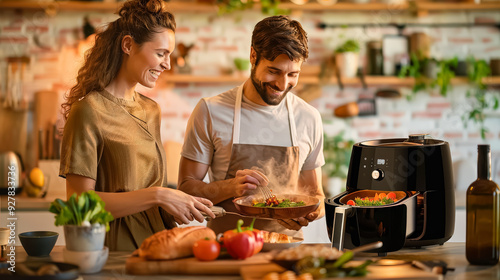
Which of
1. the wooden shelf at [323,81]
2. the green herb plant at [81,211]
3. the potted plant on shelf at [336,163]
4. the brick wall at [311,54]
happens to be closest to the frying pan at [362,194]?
the green herb plant at [81,211]

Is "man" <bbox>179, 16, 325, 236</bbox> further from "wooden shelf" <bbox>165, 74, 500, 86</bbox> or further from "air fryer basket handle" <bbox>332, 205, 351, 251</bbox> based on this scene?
"wooden shelf" <bbox>165, 74, 500, 86</bbox>

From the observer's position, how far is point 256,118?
8.11 ft

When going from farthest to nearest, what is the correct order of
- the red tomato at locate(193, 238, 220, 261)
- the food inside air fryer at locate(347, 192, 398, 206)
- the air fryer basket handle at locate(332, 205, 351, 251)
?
the food inside air fryer at locate(347, 192, 398, 206)
the air fryer basket handle at locate(332, 205, 351, 251)
the red tomato at locate(193, 238, 220, 261)

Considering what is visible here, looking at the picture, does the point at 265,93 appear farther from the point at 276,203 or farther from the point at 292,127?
the point at 276,203

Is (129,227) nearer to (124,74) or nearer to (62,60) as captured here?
(124,74)

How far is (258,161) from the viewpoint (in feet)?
7.99

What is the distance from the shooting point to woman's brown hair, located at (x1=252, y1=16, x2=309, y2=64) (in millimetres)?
2256

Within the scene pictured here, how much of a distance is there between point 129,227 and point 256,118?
0.74 metres

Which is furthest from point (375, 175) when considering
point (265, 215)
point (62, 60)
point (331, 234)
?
point (62, 60)

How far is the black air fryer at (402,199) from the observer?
1841 mm

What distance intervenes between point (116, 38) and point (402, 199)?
1.20 meters

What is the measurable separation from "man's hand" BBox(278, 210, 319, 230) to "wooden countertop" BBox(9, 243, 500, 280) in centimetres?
36

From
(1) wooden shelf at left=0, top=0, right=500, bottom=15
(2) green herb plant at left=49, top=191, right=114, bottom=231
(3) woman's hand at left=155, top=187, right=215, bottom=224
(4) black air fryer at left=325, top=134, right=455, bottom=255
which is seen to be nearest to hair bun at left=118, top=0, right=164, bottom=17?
(3) woman's hand at left=155, top=187, right=215, bottom=224

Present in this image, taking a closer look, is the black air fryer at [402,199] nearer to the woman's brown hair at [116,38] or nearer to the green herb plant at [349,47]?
the woman's brown hair at [116,38]
